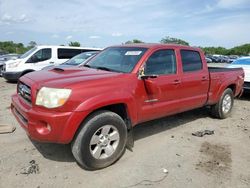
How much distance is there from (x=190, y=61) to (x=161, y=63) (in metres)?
0.96

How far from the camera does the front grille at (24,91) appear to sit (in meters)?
3.85

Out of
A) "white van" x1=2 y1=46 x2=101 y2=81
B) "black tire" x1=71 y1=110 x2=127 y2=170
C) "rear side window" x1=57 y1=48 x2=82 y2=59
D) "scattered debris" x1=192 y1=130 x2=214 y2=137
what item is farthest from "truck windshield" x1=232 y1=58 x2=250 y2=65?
"white van" x1=2 y1=46 x2=101 y2=81

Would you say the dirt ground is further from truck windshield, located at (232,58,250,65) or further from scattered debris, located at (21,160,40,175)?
truck windshield, located at (232,58,250,65)

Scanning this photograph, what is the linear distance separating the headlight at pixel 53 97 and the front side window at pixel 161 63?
148cm

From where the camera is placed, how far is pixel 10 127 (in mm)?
5262

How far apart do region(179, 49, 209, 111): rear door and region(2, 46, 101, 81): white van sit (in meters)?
8.28

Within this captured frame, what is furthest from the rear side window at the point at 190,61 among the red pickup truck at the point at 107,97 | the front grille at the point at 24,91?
the front grille at the point at 24,91

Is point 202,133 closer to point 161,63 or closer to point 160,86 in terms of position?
point 160,86

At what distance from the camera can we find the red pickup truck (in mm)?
3459

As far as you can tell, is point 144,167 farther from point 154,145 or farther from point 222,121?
point 222,121

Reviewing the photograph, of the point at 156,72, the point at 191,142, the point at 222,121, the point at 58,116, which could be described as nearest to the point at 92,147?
the point at 58,116

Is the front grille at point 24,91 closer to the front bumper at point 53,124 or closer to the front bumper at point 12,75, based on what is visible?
the front bumper at point 53,124

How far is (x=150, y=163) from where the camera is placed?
4039 millimetres

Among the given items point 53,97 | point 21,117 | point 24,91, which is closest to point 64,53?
point 24,91
